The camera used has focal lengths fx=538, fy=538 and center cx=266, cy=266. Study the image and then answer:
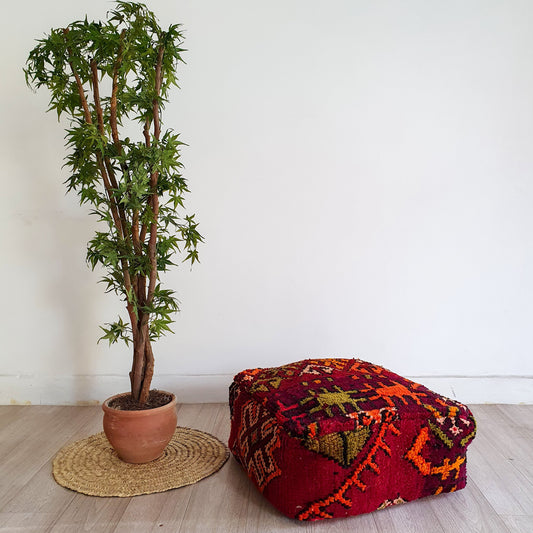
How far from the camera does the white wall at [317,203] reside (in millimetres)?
2449

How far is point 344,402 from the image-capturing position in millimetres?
1548

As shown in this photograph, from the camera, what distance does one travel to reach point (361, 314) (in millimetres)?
2523

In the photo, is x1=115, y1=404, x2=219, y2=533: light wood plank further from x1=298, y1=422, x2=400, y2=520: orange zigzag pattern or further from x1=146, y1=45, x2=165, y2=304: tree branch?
x1=146, y1=45, x2=165, y2=304: tree branch

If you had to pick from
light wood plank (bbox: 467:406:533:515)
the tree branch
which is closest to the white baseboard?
light wood plank (bbox: 467:406:533:515)

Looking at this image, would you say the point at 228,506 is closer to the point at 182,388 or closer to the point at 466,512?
the point at 466,512

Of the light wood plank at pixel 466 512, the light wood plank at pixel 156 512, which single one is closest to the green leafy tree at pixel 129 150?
the light wood plank at pixel 156 512

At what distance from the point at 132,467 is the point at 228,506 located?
0.42 m

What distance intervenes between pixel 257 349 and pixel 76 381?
33.9 inches

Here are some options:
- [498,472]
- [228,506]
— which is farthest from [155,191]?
[498,472]

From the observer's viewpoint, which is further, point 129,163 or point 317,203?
point 317,203

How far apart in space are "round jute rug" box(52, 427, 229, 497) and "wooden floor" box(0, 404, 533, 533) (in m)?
0.04

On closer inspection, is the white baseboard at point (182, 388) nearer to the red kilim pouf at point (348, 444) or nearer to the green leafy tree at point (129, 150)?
the green leafy tree at point (129, 150)

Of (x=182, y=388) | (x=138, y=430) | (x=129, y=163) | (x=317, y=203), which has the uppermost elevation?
(x=129, y=163)

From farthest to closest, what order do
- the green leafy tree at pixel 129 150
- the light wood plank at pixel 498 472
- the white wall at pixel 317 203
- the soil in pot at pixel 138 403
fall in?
the white wall at pixel 317 203
the soil in pot at pixel 138 403
the green leafy tree at pixel 129 150
the light wood plank at pixel 498 472
